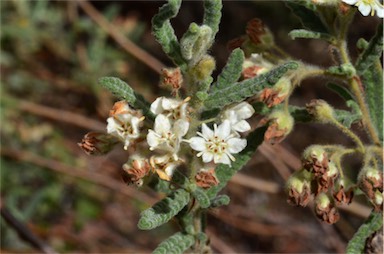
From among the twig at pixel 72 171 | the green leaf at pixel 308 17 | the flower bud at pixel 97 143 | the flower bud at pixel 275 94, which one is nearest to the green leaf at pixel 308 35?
the green leaf at pixel 308 17

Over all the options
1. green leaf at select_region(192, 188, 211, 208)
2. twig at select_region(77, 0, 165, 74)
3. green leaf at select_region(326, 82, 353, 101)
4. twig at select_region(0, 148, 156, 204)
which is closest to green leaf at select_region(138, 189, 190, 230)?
green leaf at select_region(192, 188, 211, 208)

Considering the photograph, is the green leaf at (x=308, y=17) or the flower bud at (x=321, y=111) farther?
the green leaf at (x=308, y=17)

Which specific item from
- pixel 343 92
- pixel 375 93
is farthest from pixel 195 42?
pixel 375 93

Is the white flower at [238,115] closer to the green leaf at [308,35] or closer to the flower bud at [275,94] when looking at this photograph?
the flower bud at [275,94]

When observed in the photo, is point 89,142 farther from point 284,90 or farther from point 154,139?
point 284,90

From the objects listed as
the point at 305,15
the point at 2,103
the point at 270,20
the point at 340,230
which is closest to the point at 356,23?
the point at 270,20

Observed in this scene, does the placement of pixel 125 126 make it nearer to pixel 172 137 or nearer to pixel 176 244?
pixel 172 137
